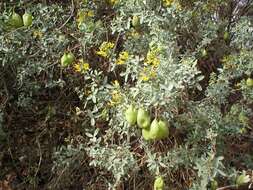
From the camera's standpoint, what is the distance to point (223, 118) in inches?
111

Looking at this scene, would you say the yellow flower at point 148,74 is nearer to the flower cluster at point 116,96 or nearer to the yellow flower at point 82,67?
the flower cluster at point 116,96

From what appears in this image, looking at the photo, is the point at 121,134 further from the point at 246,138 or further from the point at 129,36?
the point at 246,138

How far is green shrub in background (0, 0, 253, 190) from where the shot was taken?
274cm

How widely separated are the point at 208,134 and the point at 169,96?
1.03 feet

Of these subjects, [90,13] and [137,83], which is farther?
[90,13]

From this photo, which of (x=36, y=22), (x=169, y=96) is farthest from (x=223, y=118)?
(x=36, y=22)

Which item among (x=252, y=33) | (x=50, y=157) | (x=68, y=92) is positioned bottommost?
(x=50, y=157)

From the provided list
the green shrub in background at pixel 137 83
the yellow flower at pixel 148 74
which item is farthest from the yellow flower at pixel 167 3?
the yellow flower at pixel 148 74

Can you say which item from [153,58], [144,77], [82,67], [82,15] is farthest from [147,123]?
[82,15]

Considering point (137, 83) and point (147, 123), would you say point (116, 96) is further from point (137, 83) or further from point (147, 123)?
point (147, 123)

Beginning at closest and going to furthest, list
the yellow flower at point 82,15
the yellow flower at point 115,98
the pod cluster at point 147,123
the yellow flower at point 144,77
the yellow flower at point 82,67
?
the pod cluster at point 147,123 < the yellow flower at point 144,77 < the yellow flower at point 115,98 < the yellow flower at point 82,67 < the yellow flower at point 82,15

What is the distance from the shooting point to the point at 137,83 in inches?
108

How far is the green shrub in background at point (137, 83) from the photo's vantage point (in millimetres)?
2736

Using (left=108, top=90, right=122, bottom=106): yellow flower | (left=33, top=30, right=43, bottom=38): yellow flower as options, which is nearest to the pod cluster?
(left=108, top=90, right=122, bottom=106): yellow flower
